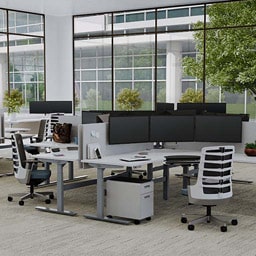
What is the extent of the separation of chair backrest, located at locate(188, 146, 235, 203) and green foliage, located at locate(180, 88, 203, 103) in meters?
7.84

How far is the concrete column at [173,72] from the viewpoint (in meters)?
14.0

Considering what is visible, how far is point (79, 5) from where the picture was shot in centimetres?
1312

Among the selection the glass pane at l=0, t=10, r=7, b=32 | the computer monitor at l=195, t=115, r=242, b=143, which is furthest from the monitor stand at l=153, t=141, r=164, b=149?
the glass pane at l=0, t=10, r=7, b=32

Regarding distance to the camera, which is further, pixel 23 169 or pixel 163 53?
pixel 163 53

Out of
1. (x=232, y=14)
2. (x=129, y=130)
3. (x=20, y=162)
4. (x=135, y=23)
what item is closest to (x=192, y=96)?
(x=232, y=14)

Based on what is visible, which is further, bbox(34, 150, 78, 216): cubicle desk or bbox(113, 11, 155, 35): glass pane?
bbox(113, 11, 155, 35): glass pane

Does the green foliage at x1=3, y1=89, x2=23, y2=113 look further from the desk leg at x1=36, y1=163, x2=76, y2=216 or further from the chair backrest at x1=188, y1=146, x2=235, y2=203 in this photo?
the chair backrest at x1=188, y1=146, x2=235, y2=203

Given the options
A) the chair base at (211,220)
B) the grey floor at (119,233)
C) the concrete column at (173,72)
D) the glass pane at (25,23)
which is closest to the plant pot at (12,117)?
the glass pane at (25,23)

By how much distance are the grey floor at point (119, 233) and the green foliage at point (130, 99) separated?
689 cm

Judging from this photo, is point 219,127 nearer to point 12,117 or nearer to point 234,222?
point 234,222

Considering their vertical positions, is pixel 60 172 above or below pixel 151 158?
below

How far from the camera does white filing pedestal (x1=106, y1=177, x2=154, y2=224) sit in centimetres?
598

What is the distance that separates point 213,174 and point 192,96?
803 centimetres

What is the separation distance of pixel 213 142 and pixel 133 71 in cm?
782
